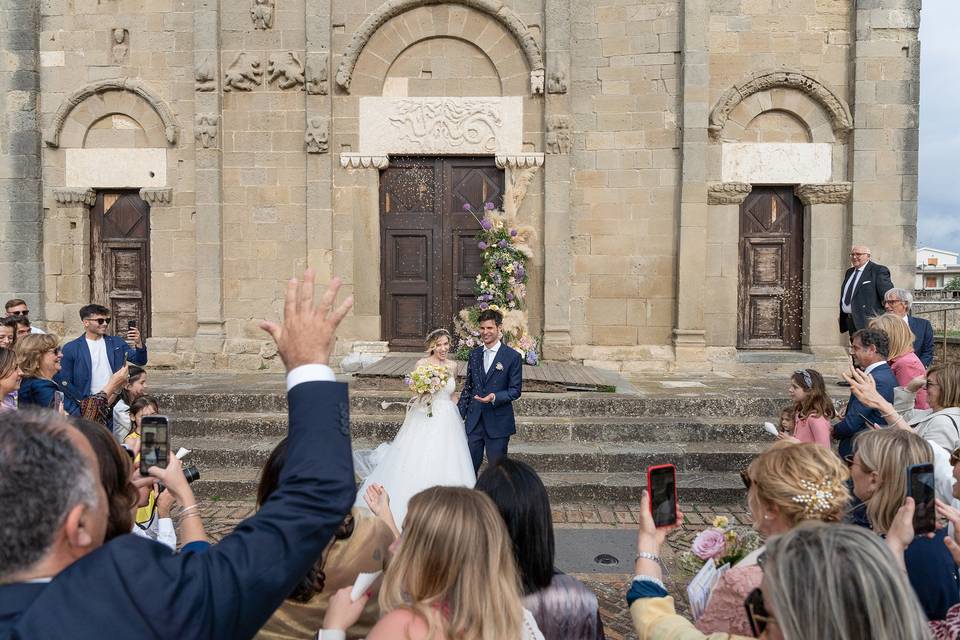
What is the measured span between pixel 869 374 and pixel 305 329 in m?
4.34

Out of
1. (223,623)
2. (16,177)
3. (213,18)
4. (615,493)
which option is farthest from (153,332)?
(223,623)

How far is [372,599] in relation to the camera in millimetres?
2316

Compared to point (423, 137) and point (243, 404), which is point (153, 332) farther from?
point (423, 137)

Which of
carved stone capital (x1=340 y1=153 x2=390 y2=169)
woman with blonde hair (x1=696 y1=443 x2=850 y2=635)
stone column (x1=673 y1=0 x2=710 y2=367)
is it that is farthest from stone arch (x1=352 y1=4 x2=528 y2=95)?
woman with blonde hair (x1=696 y1=443 x2=850 y2=635)

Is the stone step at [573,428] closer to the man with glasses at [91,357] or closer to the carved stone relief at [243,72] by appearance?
the man with glasses at [91,357]

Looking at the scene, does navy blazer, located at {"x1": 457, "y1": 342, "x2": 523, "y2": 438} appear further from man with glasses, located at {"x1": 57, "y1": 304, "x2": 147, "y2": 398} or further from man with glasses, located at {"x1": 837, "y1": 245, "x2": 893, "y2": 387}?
man with glasses, located at {"x1": 837, "y1": 245, "x2": 893, "y2": 387}

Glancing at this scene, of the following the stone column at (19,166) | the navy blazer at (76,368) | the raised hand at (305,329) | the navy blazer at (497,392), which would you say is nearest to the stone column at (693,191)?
the navy blazer at (497,392)

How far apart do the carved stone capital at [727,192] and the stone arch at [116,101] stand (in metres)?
9.37

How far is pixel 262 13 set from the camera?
35.9 ft

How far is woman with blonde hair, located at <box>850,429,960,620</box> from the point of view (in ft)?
7.70

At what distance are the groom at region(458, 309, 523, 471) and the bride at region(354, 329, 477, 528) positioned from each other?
0.51ft

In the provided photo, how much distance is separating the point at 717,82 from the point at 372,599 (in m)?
10.9

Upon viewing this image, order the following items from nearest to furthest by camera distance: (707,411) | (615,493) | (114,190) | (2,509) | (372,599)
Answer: (2,509), (372,599), (615,493), (707,411), (114,190)

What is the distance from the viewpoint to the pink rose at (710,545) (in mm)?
2365
